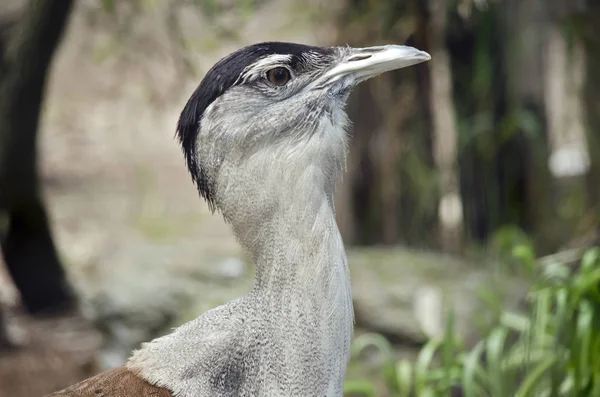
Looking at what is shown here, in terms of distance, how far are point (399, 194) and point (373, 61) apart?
3381 mm

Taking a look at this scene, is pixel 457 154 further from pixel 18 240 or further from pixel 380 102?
pixel 18 240

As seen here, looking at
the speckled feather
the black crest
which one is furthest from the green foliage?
the black crest

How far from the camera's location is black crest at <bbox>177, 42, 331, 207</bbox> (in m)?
1.79

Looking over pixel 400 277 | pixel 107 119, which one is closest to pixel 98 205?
pixel 107 119

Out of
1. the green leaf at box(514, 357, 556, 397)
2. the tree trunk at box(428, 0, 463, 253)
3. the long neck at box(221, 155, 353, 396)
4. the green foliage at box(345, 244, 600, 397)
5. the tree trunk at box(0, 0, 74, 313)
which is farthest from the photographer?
the tree trunk at box(428, 0, 463, 253)

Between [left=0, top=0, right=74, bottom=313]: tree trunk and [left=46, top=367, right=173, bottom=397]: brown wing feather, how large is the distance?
2.04 metres

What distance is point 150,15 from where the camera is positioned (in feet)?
12.4

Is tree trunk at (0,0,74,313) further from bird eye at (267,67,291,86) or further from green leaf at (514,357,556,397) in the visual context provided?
green leaf at (514,357,556,397)

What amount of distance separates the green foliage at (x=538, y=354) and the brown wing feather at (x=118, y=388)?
49.1 inches

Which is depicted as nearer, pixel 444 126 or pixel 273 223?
pixel 273 223

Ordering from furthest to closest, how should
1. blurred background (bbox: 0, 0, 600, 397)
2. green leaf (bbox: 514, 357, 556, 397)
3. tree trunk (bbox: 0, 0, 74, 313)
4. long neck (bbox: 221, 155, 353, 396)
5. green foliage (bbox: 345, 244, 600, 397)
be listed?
tree trunk (bbox: 0, 0, 74, 313) < blurred background (bbox: 0, 0, 600, 397) < green leaf (bbox: 514, 357, 556, 397) < green foliage (bbox: 345, 244, 600, 397) < long neck (bbox: 221, 155, 353, 396)

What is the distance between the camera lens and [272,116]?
177 cm

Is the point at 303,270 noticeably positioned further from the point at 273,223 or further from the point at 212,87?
the point at 212,87

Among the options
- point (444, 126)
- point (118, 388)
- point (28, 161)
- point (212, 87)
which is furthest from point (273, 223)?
point (444, 126)
